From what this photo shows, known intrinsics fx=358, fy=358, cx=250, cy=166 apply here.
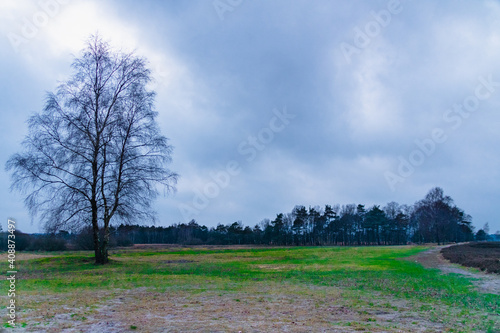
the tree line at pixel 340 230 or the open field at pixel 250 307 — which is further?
the tree line at pixel 340 230

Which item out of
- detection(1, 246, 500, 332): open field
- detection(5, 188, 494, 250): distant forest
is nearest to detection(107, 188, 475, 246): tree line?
detection(5, 188, 494, 250): distant forest

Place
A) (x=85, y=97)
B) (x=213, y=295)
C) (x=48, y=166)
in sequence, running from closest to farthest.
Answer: (x=213, y=295), (x=48, y=166), (x=85, y=97)

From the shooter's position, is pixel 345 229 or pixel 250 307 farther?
pixel 345 229

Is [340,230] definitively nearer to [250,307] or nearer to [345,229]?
[345,229]

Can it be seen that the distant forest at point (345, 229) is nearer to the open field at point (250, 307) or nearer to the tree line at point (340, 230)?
the tree line at point (340, 230)

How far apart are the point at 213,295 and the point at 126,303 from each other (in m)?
3.37

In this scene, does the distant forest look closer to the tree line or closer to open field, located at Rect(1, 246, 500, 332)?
the tree line

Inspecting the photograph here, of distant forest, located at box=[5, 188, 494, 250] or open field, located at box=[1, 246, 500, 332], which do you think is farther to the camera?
distant forest, located at box=[5, 188, 494, 250]

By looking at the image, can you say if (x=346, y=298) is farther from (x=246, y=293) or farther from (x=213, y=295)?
(x=213, y=295)

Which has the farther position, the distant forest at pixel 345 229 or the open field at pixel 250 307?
the distant forest at pixel 345 229

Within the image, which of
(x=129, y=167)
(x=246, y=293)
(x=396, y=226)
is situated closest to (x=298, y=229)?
(x=396, y=226)

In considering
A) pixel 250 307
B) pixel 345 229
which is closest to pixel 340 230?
pixel 345 229

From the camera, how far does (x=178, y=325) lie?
894cm

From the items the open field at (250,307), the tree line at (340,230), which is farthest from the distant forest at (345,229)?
the open field at (250,307)
